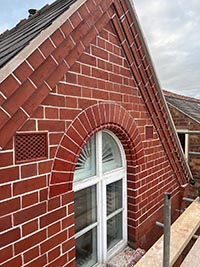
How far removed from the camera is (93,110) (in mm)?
2936

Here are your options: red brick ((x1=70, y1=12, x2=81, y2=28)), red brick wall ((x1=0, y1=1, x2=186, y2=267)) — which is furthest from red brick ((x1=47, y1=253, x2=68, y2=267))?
red brick ((x1=70, y1=12, x2=81, y2=28))

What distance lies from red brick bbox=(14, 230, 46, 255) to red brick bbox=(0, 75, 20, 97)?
1.52 m

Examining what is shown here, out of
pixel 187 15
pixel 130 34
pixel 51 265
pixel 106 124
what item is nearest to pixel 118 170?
pixel 106 124

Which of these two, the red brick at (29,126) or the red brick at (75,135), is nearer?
the red brick at (29,126)

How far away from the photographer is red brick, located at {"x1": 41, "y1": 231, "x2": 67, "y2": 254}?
91.3 inches

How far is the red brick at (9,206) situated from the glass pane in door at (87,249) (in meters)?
1.48

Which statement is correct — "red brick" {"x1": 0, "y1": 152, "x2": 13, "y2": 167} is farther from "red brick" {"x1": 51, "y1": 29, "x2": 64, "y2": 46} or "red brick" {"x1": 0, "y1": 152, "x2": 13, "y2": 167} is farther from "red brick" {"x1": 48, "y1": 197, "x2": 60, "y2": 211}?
"red brick" {"x1": 51, "y1": 29, "x2": 64, "y2": 46}

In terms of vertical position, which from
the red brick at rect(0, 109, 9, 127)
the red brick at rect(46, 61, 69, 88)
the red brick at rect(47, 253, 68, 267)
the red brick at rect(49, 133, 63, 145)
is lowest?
the red brick at rect(47, 253, 68, 267)

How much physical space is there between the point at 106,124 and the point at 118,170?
1.05m

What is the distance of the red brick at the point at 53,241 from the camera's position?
2318 millimetres

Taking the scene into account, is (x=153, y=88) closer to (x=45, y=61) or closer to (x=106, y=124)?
(x=106, y=124)

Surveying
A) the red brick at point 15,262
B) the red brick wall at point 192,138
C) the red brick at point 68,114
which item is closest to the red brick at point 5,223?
the red brick at point 15,262

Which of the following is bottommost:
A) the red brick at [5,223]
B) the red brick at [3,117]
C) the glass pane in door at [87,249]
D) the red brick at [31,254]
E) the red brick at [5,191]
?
the glass pane in door at [87,249]

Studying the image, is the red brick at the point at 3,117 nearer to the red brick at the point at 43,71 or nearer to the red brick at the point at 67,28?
the red brick at the point at 43,71
